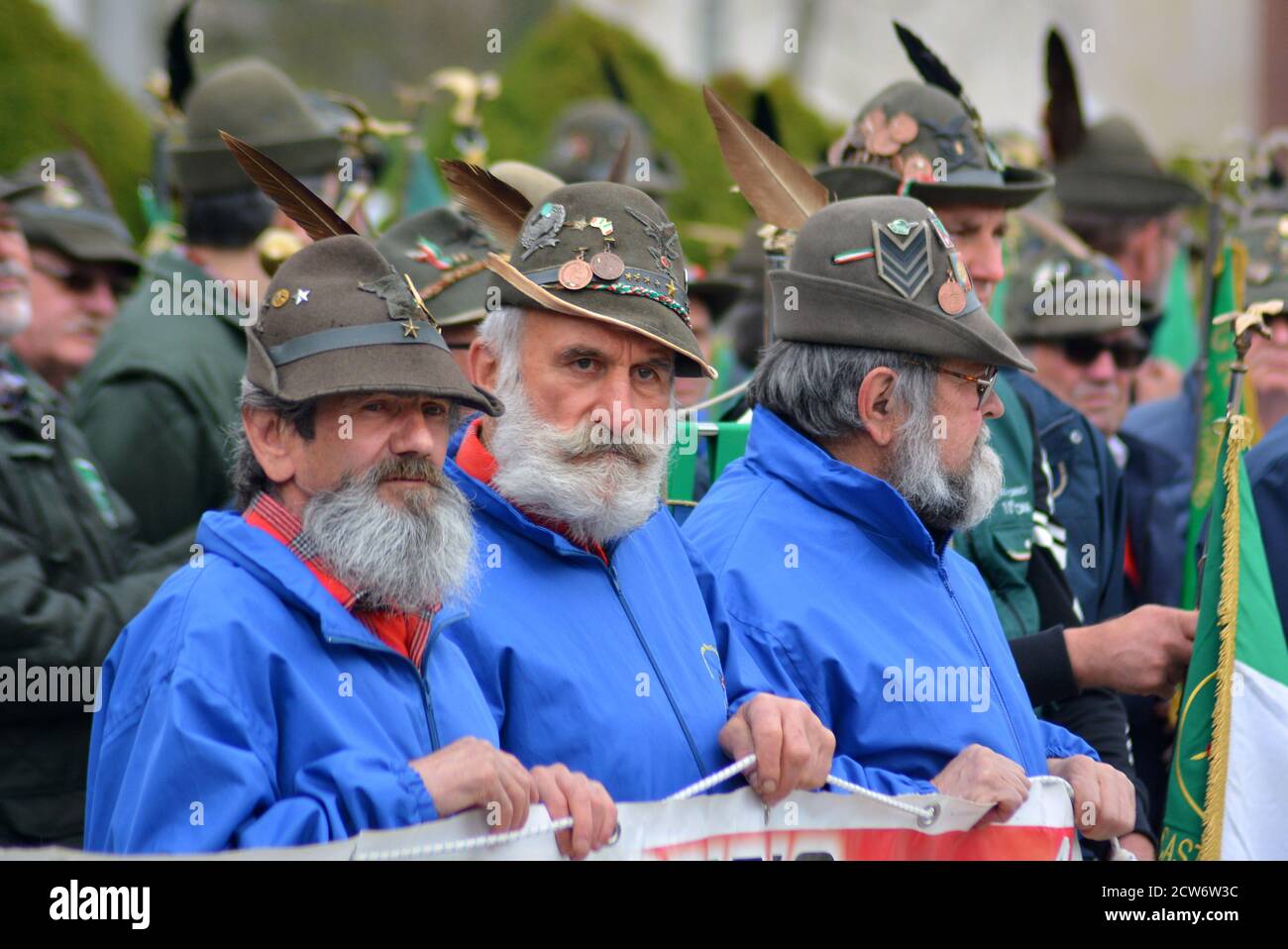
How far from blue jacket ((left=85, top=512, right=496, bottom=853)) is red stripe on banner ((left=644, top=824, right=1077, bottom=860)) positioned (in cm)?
56

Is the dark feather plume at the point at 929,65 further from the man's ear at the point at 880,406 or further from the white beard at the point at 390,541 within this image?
the white beard at the point at 390,541

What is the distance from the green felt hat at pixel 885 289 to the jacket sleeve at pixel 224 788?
170 cm

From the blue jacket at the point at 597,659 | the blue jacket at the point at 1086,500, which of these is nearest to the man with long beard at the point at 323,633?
the blue jacket at the point at 597,659

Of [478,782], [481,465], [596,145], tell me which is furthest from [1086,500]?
[596,145]

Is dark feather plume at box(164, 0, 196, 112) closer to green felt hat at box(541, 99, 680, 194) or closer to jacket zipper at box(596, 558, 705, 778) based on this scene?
green felt hat at box(541, 99, 680, 194)

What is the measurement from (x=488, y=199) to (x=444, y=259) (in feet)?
3.39

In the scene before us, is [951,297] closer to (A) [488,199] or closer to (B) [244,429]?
(A) [488,199]

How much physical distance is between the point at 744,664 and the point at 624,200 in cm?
107

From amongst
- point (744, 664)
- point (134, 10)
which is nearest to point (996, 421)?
point (744, 664)

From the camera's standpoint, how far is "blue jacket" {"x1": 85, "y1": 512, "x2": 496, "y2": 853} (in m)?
3.02

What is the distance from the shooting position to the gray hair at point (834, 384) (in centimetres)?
430

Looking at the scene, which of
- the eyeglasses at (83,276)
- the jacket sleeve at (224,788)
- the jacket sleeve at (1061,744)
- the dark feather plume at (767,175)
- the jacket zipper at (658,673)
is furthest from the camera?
the eyeglasses at (83,276)

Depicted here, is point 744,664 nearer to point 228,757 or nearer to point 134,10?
point 228,757

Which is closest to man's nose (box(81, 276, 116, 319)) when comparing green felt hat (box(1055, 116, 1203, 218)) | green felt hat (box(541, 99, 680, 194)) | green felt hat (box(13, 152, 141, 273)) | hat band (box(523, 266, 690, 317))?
green felt hat (box(13, 152, 141, 273))
